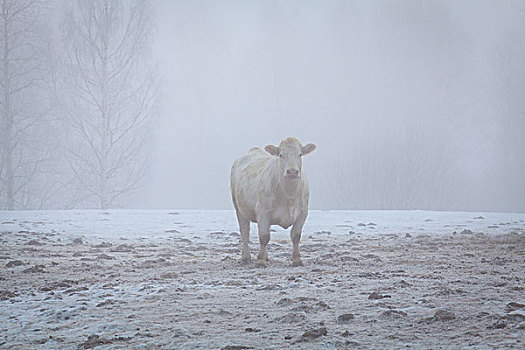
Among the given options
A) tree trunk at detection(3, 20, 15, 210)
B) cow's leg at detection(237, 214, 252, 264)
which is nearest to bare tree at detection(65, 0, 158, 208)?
tree trunk at detection(3, 20, 15, 210)

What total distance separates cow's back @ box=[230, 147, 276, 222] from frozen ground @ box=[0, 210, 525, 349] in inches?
30.9

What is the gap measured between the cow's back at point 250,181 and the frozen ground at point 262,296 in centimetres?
78

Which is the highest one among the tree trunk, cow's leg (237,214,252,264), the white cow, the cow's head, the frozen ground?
the tree trunk

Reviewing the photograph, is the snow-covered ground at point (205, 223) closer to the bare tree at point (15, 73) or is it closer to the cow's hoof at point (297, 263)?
the cow's hoof at point (297, 263)

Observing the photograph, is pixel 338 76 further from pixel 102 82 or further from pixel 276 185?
pixel 276 185

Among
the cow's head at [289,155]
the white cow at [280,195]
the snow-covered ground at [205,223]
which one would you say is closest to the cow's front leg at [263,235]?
the white cow at [280,195]

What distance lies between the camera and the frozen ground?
3.42m

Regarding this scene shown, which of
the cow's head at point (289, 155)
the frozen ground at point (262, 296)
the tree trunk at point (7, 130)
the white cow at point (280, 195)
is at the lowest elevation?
the frozen ground at point (262, 296)

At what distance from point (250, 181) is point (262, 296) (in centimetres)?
340

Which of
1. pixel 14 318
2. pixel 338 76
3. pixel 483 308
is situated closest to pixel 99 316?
pixel 14 318

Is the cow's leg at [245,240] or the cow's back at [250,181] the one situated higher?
the cow's back at [250,181]

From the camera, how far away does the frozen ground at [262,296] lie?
3.42 metres

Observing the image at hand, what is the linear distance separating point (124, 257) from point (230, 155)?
41.4 meters

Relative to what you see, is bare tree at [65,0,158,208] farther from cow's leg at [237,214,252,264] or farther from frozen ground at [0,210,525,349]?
cow's leg at [237,214,252,264]
